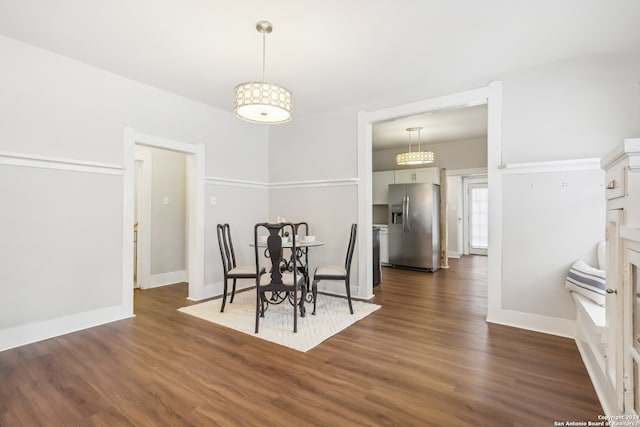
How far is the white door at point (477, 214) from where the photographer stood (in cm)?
838

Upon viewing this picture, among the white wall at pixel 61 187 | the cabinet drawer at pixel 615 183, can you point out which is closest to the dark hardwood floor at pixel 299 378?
the white wall at pixel 61 187

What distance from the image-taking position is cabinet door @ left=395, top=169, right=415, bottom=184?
648 cm

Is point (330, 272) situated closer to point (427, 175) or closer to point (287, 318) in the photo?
point (287, 318)

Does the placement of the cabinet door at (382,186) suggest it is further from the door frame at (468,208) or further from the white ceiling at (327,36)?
the white ceiling at (327,36)

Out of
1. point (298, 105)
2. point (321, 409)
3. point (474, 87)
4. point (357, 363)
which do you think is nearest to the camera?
point (321, 409)

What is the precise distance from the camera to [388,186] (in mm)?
6520

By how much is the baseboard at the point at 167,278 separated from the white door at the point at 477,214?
23.8ft

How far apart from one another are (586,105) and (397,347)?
9.02ft

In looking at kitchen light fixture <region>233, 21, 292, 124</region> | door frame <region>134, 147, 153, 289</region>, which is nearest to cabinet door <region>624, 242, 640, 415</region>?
kitchen light fixture <region>233, 21, 292, 124</region>

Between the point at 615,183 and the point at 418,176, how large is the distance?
17.0 ft

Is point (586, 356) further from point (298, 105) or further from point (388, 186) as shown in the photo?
point (388, 186)

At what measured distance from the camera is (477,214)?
28.1 feet

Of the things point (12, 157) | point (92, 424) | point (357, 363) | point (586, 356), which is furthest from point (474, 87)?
point (12, 157)

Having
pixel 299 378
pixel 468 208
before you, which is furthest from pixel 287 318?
pixel 468 208
